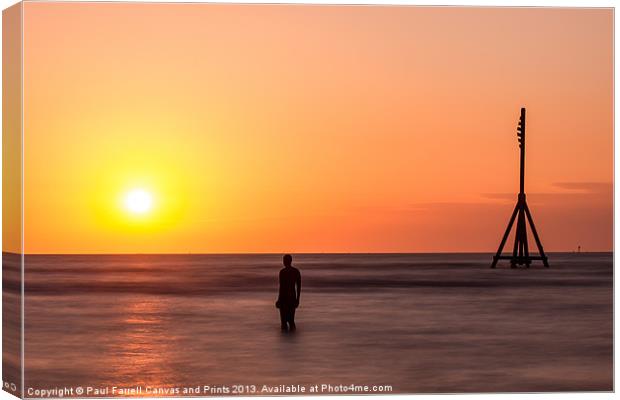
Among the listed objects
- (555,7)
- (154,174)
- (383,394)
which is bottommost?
(383,394)

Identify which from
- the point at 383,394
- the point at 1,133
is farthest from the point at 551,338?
the point at 1,133

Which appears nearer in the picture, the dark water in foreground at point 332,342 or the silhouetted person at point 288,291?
the dark water in foreground at point 332,342

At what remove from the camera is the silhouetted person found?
12.6 metres

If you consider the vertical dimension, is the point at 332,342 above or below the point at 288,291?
below

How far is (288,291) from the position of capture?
13.1m

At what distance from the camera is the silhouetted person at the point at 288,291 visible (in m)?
12.6

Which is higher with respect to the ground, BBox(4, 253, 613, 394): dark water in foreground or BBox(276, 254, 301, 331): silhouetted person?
BBox(276, 254, 301, 331): silhouetted person

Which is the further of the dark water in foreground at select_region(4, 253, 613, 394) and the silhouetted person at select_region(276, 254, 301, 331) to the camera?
the silhouetted person at select_region(276, 254, 301, 331)

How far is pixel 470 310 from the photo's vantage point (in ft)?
67.0

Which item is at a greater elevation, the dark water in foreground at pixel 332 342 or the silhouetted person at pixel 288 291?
the silhouetted person at pixel 288 291

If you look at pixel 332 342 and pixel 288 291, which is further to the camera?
pixel 332 342

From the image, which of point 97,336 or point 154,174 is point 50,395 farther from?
point 97,336

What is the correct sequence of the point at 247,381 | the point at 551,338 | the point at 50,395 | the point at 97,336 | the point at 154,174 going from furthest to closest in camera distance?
the point at 97,336 → the point at 551,338 → the point at 154,174 → the point at 247,381 → the point at 50,395

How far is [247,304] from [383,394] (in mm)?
12096
